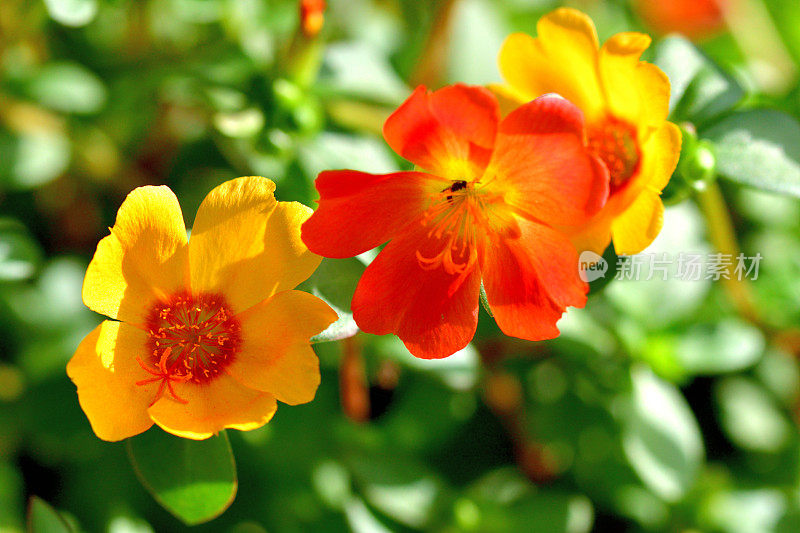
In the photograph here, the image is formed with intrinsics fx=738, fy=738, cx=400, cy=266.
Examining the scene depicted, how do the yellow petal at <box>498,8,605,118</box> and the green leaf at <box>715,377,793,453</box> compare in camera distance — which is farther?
the green leaf at <box>715,377,793,453</box>

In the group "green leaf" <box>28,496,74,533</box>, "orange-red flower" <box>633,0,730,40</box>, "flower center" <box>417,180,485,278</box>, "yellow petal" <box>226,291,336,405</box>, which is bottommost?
"green leaf" <box>28,496,74,533</box>

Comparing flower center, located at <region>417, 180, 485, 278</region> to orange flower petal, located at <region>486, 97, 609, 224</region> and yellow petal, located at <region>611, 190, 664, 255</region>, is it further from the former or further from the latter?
yellow petal, located at <region>611, 190, 664, 255</region>

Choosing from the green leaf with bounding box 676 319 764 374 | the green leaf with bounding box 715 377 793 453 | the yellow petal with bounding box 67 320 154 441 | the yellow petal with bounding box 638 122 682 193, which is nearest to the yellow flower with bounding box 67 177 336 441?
the yellow petal with bounding box 67 320 154 441

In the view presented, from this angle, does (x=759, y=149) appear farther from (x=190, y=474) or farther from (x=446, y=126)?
(x=190, y=474)

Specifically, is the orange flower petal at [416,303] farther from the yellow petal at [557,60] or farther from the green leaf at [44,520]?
the green leaf at [44,520]

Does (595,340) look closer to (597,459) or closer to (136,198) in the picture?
(597,459)

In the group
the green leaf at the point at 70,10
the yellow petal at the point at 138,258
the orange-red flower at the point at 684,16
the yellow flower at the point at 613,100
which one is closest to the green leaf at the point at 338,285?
the yellow petal at the point at 138,258

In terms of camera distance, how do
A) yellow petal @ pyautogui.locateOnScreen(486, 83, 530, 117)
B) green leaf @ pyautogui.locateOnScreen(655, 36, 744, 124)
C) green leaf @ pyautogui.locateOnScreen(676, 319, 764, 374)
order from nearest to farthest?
yellow petal @ pyautogui.locateOnScreen(486, 83, 530, 117)
green leaf @ pyautogui.locateOnScreen(655, 36, 744, 124)
green leaf @ pyautogui.locateOnScreen(676, 319, 764, 374)
